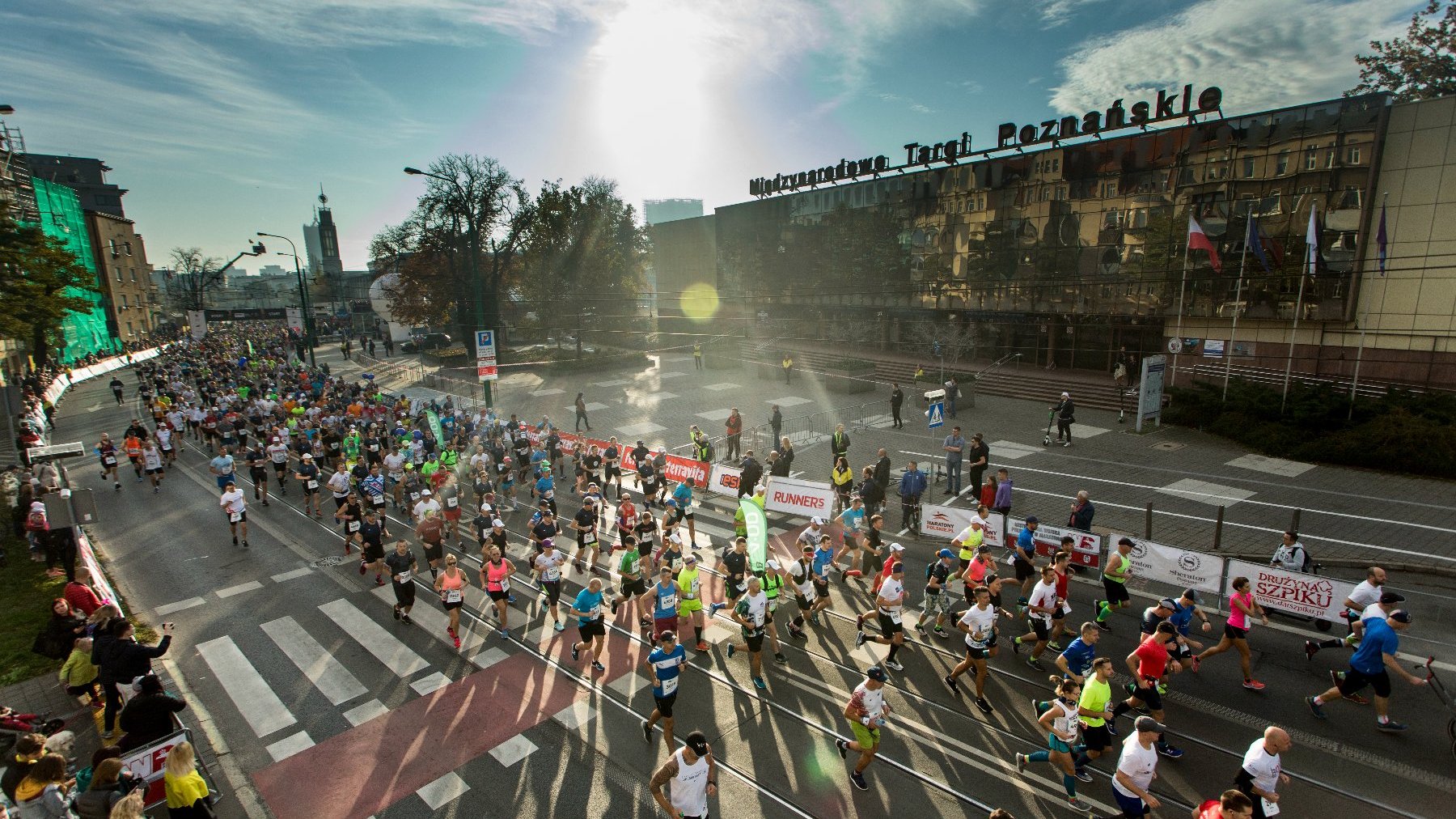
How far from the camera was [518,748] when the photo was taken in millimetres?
8727

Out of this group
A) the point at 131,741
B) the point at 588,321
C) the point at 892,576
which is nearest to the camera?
the point at 131,741

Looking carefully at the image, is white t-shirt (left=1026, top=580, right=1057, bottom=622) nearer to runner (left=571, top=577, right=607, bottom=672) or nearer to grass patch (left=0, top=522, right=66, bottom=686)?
runner (left=571, top=577, right=607, bottom=672)

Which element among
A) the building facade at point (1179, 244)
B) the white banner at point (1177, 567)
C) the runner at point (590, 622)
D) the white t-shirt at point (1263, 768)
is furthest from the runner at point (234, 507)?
the building facade at point (1179, 244)

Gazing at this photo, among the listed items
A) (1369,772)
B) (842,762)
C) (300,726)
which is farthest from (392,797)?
(1369,772)

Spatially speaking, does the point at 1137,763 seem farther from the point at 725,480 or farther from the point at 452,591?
the point at 725,480

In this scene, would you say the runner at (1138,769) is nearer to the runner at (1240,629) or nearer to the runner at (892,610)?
the runner at (892,610)

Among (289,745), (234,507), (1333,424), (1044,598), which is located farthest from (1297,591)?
(234,507)

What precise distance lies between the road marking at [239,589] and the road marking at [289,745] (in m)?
6.19

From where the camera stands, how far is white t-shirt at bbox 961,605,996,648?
→ 359 inches

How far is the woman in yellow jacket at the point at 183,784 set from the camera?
675 cm

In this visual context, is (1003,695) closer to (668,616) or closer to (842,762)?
(842,762)

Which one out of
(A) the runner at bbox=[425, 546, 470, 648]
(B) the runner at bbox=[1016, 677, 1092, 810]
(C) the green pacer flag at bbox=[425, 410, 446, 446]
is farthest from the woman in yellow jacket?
(C) the green pacer flag at bbox=[425, 410, 446, 446]

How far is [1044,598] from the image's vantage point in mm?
10008

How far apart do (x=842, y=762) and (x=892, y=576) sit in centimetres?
291
